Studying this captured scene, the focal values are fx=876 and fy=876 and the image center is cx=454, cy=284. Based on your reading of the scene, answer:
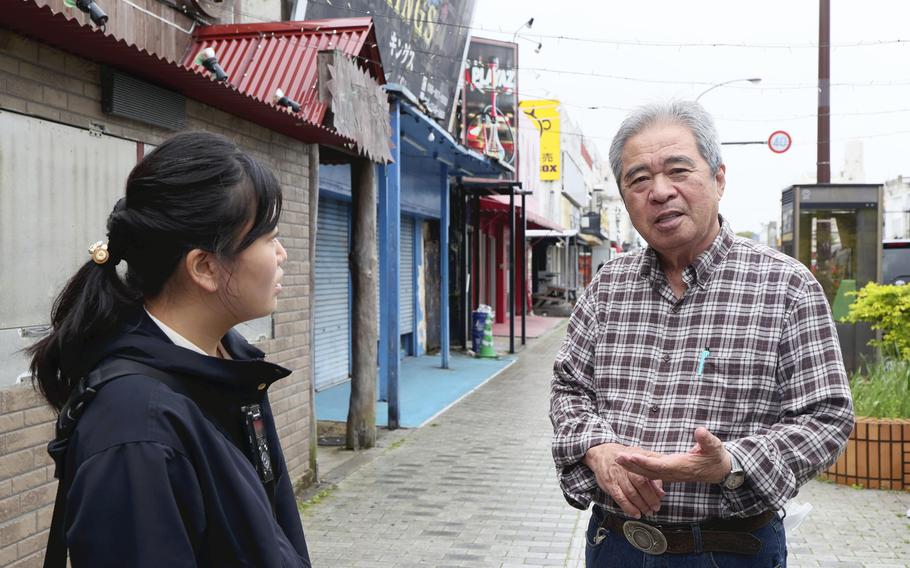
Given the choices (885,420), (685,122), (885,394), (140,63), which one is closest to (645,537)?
(685,122)

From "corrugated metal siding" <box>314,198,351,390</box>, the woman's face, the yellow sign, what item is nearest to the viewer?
the woman's face

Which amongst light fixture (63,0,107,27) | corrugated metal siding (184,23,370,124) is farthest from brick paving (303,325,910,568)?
light fixture (63,0,107,27)

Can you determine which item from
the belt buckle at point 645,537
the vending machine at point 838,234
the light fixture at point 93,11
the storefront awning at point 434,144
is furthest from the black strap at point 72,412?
the vending machine at point 838,234

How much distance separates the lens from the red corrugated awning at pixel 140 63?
3732 mm

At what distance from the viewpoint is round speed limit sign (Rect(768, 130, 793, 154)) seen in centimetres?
2272

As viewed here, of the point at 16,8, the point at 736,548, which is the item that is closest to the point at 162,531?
the point at 736,548

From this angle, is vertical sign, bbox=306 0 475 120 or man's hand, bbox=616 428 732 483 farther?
vertical sign, bbox=306 0 475 120

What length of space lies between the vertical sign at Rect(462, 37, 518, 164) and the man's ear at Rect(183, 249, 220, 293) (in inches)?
701

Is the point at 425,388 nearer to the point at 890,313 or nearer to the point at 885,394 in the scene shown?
the point at 890,313

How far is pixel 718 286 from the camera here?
7.95ft

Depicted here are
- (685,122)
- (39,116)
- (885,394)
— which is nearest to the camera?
(685,122)

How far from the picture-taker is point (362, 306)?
851 centimetres

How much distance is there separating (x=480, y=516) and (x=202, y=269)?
5.00 meters

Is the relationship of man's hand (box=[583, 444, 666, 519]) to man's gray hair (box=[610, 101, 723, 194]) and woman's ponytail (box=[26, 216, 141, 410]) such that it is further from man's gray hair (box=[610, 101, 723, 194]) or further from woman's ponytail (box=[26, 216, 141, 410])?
woman's ponytail (box=[26, 216, 141, 410])
